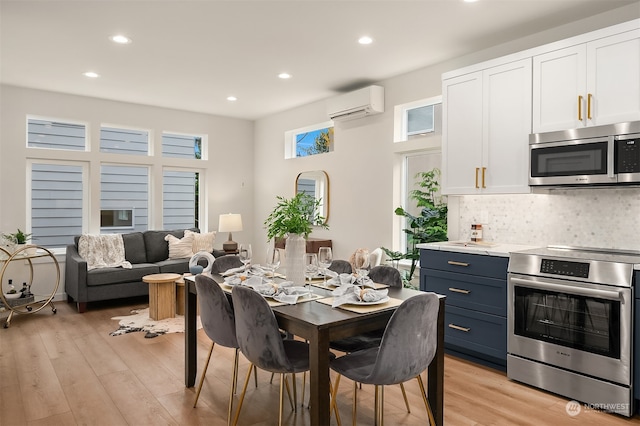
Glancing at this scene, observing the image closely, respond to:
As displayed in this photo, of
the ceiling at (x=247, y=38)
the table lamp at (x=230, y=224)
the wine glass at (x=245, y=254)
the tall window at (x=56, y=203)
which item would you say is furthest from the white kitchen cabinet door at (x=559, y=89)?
the tall window at (x=56, y=203)

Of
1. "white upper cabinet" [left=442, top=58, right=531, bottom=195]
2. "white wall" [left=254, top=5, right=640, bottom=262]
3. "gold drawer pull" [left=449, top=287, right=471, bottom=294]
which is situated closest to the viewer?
"white upper cabinet" [left=442, top=58, right=531, bottom=195]

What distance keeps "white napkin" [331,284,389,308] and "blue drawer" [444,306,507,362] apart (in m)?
1.53

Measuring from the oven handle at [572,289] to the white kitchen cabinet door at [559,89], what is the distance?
3.85 feet

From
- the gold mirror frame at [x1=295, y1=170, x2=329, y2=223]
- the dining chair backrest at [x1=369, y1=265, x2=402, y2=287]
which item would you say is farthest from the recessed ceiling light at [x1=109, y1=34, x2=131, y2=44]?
the dining chair backrest at [x1=369, y1=265, x2=402, y2=287]

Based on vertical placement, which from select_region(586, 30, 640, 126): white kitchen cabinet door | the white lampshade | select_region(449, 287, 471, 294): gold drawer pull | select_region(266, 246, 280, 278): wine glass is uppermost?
select_region(586, 30, 640, 126): white kitchen cabinet door

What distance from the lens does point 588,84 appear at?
3.11 metres

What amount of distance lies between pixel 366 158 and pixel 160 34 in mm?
2652

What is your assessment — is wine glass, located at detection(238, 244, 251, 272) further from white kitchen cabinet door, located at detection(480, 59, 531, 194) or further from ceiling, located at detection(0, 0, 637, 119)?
white kitchen cabinet door, located at detection(480, 59, 531, 194)

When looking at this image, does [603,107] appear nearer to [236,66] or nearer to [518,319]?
[518,319]

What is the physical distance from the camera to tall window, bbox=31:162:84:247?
5.92 m

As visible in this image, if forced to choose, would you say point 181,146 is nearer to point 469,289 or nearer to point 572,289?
point 469,289

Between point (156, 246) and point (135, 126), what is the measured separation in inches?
72.4

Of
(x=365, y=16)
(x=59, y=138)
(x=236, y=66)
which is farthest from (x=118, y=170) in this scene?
(x=365, y=16)

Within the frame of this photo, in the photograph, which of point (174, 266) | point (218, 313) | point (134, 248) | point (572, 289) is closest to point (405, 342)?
point (218, 313)
